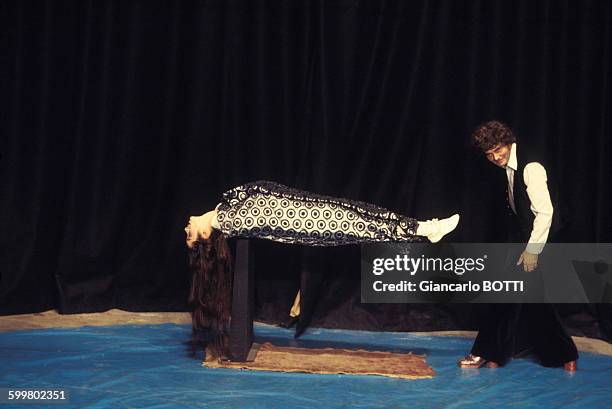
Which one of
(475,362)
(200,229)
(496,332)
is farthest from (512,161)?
(200,229)

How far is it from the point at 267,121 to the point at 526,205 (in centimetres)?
178

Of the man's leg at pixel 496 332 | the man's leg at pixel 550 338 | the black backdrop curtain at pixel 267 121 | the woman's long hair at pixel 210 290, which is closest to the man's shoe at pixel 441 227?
the man's leg at pixel 496 332

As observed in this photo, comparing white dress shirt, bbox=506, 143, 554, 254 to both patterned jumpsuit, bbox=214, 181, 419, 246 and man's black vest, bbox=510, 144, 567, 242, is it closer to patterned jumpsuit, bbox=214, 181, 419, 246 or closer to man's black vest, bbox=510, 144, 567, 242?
man's black vest, bbox=510, 144, 567, 242

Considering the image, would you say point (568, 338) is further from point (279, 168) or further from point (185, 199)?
point (185, 199)

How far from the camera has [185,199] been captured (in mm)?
5270

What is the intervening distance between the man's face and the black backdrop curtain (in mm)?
832

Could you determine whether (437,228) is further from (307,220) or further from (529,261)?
(307,220)

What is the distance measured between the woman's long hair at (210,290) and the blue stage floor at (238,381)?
0.16 m

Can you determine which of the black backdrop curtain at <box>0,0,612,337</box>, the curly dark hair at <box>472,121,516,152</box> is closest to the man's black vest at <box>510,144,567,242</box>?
the curly dark hair at <box>472,121,516,152</box>

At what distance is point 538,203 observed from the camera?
4016 millimetres

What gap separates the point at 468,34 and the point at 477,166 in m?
0.79

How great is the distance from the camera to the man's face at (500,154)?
4066 millimetres

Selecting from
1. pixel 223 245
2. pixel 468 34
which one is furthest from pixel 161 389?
pixel 468 34

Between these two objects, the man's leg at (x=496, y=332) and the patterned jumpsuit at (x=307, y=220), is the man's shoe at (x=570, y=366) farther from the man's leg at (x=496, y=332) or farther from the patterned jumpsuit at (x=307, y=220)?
the patterned jumpsuit at (x=307, y=220)
